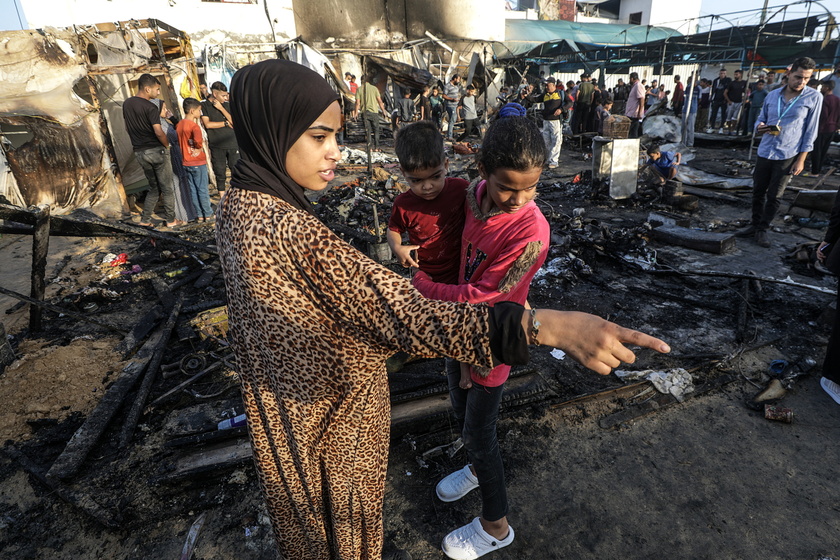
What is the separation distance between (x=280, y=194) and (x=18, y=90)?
10596mm

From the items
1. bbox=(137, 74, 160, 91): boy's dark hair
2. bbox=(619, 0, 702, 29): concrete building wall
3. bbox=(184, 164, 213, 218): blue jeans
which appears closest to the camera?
bbox=(137, 74, 160, 91): boy's dark hair

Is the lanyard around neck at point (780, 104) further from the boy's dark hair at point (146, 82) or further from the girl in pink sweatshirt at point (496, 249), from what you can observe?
the boy's dark hair at point (146, 82)

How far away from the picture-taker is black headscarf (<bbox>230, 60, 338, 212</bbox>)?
47.0 inches

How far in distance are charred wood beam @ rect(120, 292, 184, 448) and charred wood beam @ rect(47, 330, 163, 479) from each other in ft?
0.29

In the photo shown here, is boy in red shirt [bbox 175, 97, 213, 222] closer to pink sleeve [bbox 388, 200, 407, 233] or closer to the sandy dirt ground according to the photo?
the sandy dirt ground

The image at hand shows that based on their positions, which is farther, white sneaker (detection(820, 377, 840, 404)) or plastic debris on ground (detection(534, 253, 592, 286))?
plastic debris on ground (detection(534, 253, 592, 286))

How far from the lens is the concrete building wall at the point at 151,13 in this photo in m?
16.6

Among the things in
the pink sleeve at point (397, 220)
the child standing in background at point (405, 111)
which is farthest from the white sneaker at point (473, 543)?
the child standing in background at point (405, 111)

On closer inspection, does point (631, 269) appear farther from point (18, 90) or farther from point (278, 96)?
point (18, 90)

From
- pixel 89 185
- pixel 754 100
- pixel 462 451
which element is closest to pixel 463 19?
pixel 754 100

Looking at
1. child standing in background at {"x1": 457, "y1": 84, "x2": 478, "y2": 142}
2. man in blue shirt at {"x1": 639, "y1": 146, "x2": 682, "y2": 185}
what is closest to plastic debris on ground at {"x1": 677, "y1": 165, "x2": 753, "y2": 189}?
man in blue shirt at {"x1": 639, "y1": 146, "x2": 682, "y2": 185}

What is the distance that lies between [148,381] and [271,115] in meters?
3.83

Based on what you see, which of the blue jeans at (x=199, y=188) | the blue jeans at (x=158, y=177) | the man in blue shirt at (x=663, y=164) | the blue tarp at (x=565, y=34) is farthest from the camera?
the blue tarp at (x=565, y=34)

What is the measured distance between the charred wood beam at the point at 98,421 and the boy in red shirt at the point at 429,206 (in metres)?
2.97
